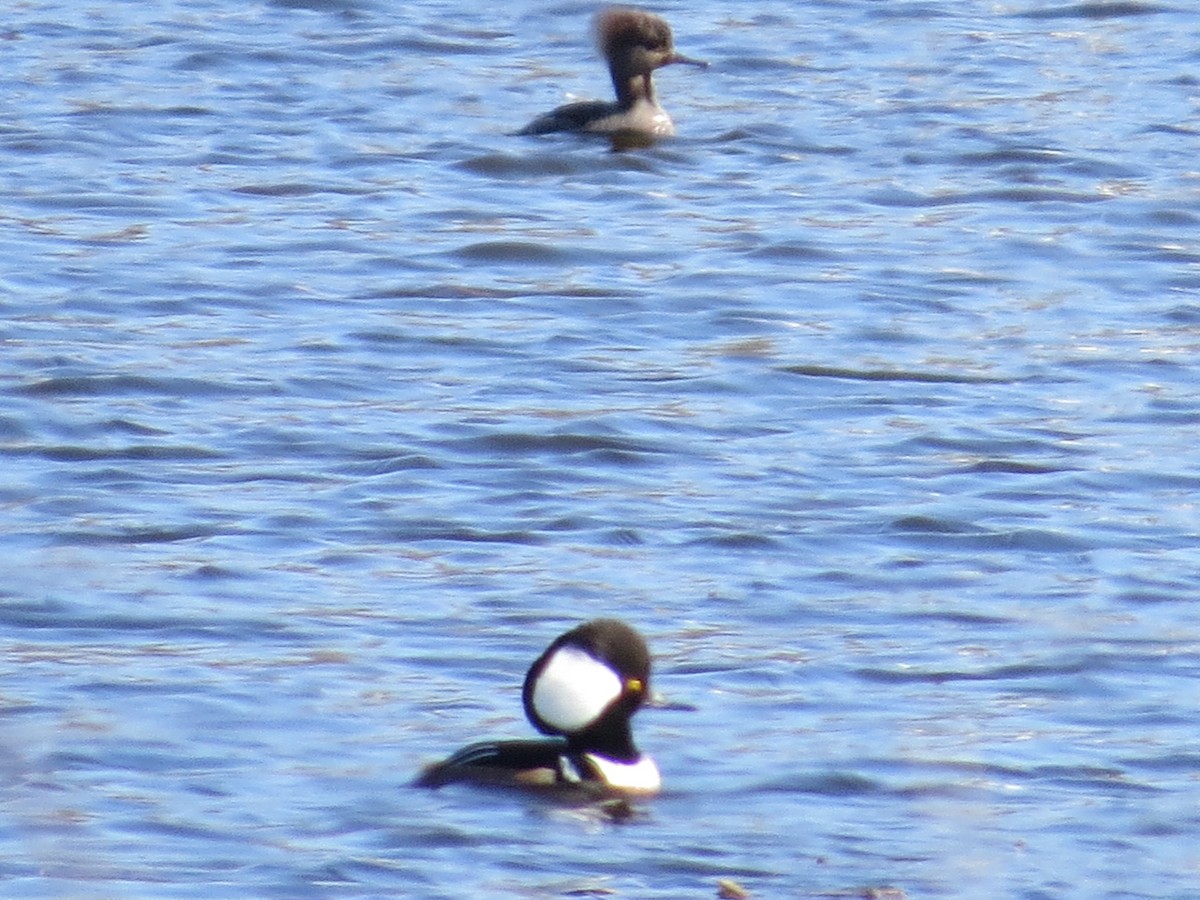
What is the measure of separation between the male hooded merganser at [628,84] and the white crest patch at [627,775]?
27.9ft

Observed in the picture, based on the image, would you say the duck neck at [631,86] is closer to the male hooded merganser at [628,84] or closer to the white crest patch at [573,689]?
the male hooded merganser at [628,84]

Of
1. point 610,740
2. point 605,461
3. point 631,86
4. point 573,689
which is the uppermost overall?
point 631,86

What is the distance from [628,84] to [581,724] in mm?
8926

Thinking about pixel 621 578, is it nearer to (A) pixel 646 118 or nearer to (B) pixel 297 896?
(B) pixel 297 896

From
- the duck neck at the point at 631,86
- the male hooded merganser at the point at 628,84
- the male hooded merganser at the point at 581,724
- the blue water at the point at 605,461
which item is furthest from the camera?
the duck neck at the point at 631,86

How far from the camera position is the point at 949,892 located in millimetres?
6230

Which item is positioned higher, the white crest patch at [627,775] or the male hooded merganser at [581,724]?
the male hooded merganser at [581,724]

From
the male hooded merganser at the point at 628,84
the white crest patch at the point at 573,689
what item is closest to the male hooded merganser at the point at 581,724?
the white crest patch at the point at 573,689

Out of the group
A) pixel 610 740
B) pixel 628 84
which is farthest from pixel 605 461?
pixel 628 84

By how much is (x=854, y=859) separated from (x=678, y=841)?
374 mm

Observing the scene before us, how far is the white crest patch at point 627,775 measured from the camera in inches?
270

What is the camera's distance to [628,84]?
1553 cm

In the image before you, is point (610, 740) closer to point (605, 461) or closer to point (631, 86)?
point (605, 461)

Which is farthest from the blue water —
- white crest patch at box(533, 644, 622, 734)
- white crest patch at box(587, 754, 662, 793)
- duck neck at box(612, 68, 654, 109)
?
duck neck at box(612, 68, 654, 109)
